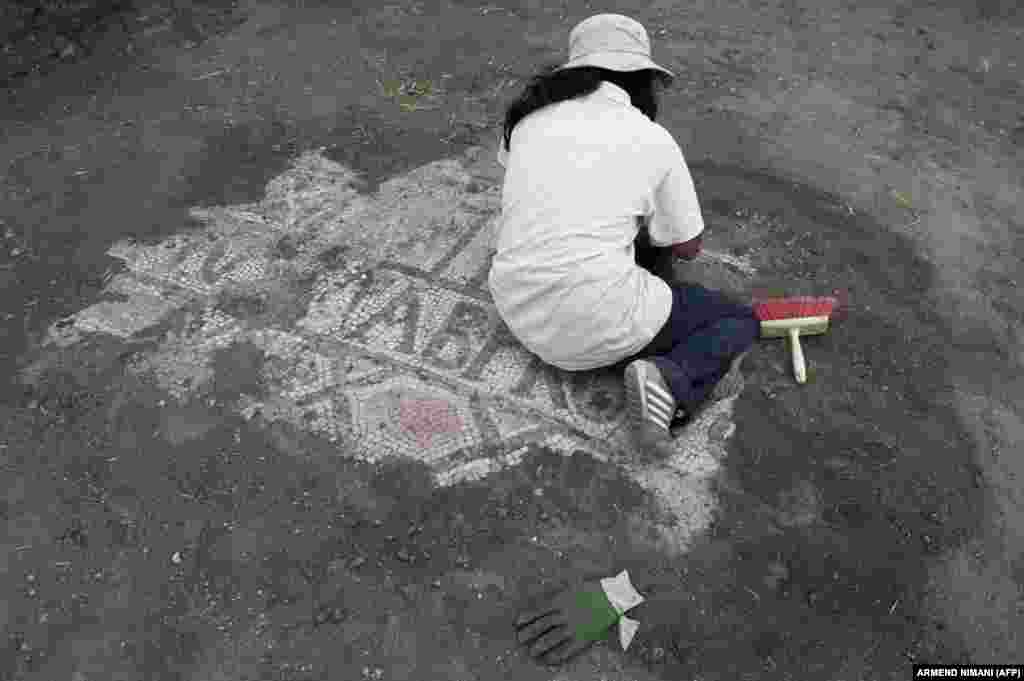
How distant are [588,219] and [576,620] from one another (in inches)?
51.2

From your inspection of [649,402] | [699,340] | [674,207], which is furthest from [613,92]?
[649,402]

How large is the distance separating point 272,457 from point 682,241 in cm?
175

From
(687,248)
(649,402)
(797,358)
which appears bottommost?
(797,358)

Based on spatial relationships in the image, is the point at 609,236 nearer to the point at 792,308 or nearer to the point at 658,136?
the point at 658,136

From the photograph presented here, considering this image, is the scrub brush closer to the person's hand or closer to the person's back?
the person's back

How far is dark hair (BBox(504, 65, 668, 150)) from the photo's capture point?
2.74 m

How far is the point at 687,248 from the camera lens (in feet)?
9.82

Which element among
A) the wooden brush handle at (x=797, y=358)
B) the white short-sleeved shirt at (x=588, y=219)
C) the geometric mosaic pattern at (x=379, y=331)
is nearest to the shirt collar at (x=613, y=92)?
the white short-sleeved shirt at (x=588, y=219)

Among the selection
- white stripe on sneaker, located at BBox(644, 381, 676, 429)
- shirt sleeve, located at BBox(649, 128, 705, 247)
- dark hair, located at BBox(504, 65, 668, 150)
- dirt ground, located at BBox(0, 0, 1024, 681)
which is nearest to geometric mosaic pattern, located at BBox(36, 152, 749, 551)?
dirt ground, located at BBox(0, 0, 1024, 681)

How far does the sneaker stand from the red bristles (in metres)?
0.79

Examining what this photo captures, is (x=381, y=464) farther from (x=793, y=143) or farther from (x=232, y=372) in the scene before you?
(x=793, y=143)

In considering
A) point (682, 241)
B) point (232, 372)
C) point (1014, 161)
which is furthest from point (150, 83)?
point (1014, 161)

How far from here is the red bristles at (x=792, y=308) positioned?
3.34m

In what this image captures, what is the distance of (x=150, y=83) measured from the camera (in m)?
5.16
